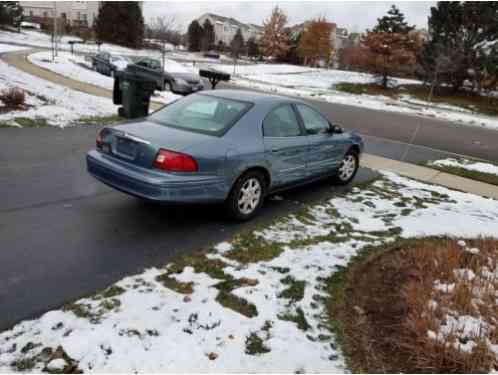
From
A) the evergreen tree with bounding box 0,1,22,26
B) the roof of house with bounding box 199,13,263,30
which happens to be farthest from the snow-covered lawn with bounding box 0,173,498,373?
the roof of house with bounding box 199,13,263,30

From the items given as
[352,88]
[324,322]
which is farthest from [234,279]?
[352,88]

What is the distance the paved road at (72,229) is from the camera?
3414mm

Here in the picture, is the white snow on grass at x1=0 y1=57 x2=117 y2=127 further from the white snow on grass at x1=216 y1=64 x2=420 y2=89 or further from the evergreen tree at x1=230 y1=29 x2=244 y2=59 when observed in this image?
the evergreen tree at x1=230 y1=29 x2=244 y2=59

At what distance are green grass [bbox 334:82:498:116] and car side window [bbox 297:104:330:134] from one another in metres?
29.8

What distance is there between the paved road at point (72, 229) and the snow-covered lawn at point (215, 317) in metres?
0.28

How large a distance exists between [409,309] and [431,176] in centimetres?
600

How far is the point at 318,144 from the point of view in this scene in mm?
5969

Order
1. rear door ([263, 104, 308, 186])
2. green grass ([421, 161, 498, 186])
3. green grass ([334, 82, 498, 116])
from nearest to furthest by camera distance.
Answer: rear door ([263, 104, 308, 186]), green grass ([421, 161, 498, 186]), green grass ([334, 82, 498, 116])

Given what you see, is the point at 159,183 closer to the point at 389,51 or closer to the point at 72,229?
the point at 72,229

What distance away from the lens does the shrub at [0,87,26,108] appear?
1008cm

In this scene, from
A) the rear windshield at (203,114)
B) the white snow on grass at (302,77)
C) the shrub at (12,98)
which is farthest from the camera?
the white snow on grass at (302,77)

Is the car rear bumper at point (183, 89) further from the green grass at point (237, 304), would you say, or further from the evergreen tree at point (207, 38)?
the evergreen tree at point (207, 38)

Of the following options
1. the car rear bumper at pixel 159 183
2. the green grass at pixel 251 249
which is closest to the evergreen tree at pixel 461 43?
the green grass at pixel 251 249

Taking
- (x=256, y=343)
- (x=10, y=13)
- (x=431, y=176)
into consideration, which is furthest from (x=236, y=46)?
(x=256, y=343)
